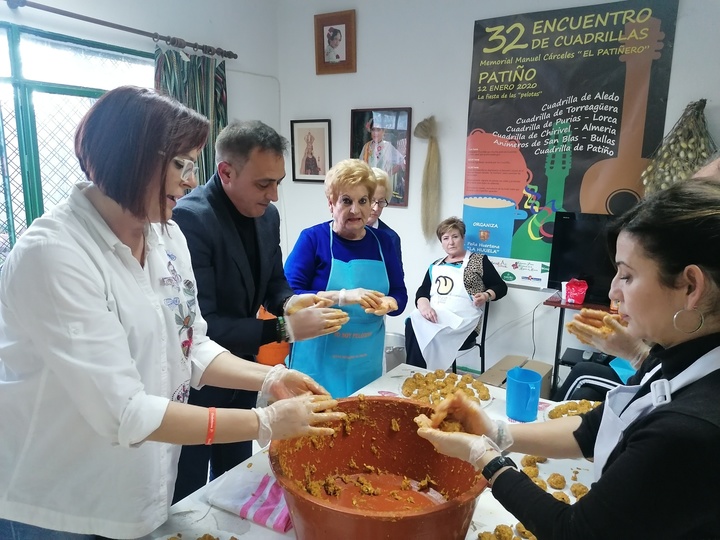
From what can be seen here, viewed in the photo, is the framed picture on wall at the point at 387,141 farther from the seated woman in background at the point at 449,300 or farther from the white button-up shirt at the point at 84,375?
the white button-up shirt at the point at 84,375

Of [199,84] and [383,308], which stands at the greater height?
[199,84]

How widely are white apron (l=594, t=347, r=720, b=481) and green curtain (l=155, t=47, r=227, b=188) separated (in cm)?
290

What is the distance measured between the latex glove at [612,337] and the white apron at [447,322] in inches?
71.4

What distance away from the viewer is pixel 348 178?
214 centimetres

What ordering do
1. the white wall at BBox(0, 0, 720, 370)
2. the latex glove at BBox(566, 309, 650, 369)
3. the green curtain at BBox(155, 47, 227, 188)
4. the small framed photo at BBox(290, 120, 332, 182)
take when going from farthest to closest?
the small framed photo at BBox(290, 120, 332, 182)
the green curtain at BBox(155, 47, 227, 188)
the white wall at BBox(0, 0, 720, 370)
the latex glove at BBox(566, 309, 650, 369)

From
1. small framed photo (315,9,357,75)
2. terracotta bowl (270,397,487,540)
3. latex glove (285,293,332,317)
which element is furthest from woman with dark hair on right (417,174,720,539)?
small framed photo (315,9,357,75)

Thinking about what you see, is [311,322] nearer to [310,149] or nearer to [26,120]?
[26,120]

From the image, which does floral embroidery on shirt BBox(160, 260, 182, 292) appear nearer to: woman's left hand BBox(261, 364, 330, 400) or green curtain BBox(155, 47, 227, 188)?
woman's left hand BBox(261, 364, 330, 400)

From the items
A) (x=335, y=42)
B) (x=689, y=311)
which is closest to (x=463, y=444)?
(x=689, y=311)

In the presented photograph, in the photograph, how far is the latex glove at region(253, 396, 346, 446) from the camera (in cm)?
101

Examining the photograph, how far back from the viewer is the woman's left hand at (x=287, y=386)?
1.30 m

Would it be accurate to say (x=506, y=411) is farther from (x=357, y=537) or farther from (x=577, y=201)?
(x=577, y=201)

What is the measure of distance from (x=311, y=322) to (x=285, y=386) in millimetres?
428

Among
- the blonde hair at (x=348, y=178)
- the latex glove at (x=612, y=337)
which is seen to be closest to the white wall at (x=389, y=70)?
the blonde hair at (x=348, y=178)
